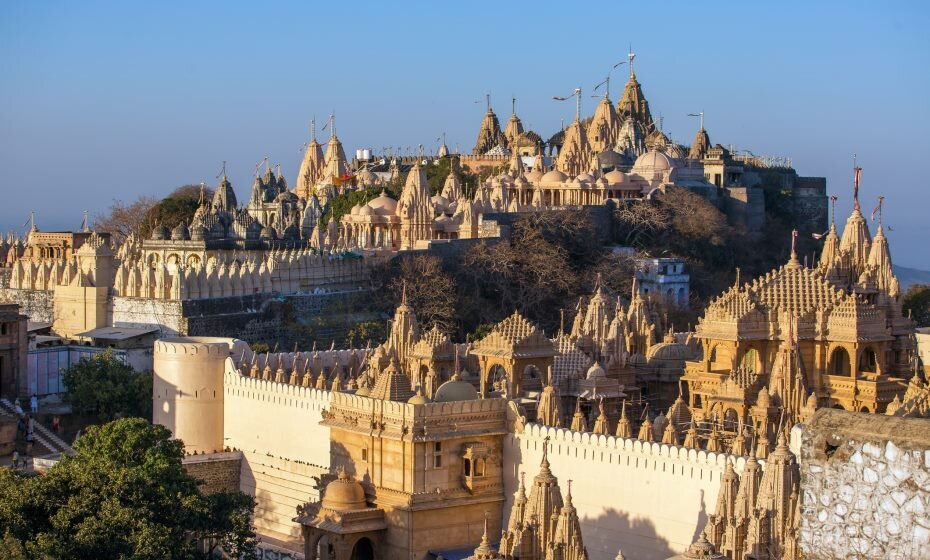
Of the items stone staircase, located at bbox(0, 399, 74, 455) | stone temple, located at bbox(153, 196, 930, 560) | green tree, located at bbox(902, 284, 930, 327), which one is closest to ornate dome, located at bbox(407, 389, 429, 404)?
stone temple, located at bbox(153, 196, 930, 560)

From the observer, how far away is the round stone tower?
36.1 m

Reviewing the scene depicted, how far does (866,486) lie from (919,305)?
48.1m

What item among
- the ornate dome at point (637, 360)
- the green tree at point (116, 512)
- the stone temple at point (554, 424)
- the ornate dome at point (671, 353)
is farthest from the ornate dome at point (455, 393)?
the ornate dome at point (671, 353)

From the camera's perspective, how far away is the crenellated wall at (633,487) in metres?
25.2

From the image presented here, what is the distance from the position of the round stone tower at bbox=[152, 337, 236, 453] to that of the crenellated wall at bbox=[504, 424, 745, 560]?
9980 millimetres

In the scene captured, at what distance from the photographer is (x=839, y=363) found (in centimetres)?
3147

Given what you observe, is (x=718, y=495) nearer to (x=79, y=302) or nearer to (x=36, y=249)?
(x=79, y=302)

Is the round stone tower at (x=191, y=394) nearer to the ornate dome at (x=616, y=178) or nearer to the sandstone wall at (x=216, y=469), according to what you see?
the sandstone wall at (x=216, y=469)

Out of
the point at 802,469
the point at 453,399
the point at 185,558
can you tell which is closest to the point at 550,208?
the point at 453,399

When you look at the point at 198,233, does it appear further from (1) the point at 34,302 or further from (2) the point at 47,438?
(2) the point at 47,438

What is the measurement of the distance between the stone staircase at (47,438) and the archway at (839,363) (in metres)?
14.2

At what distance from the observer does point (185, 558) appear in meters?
25.0

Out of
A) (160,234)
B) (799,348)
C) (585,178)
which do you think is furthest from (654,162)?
(799,348)

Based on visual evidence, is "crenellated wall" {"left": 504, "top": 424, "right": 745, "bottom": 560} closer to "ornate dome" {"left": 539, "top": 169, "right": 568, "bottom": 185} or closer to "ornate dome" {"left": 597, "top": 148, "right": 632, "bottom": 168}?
"ornate dome" {"left": 539, "top": 169, "right": 568, "bottom": 185}
